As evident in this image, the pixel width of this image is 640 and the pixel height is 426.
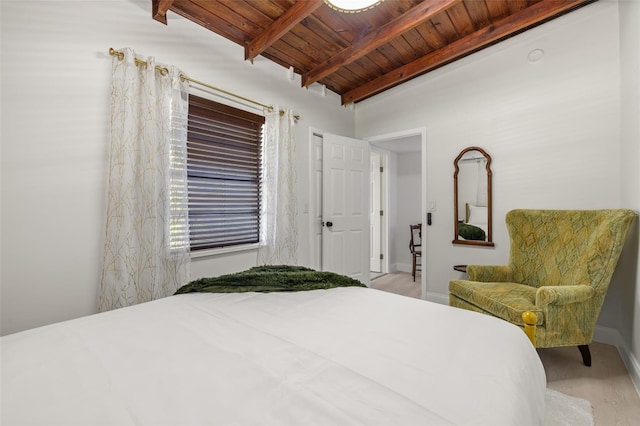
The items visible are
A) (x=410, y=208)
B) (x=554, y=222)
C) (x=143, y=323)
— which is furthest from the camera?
(x=410, y=208)

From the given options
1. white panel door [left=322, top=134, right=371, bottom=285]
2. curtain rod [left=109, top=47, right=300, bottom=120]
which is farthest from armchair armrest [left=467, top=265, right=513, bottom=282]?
curtain rod [left=109, top=47, right=300, bottom=120]

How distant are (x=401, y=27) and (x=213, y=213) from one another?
232cm

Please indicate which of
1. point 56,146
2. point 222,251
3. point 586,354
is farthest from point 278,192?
point 586,354

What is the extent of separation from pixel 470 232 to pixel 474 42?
1.91 m

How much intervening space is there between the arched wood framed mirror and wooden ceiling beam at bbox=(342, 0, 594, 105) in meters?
1.01

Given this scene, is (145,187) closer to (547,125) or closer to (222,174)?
(222,174)

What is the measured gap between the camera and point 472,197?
304 cm

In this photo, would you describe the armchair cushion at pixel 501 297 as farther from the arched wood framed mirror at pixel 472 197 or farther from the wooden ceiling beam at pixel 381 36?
the wooden ceiling beam at pixel 381 36

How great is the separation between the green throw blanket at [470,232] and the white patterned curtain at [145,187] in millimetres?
2793

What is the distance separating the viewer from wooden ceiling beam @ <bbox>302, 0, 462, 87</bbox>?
220 centimetres

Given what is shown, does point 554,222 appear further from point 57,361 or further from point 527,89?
point 57,361

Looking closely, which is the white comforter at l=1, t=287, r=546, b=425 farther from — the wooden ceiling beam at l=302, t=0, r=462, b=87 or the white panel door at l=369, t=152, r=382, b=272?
the white panel door at l=369, t=152, r=382, b=272

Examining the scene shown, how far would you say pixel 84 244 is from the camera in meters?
1.84

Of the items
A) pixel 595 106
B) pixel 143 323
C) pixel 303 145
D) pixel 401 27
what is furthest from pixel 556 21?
pixel 143 323
